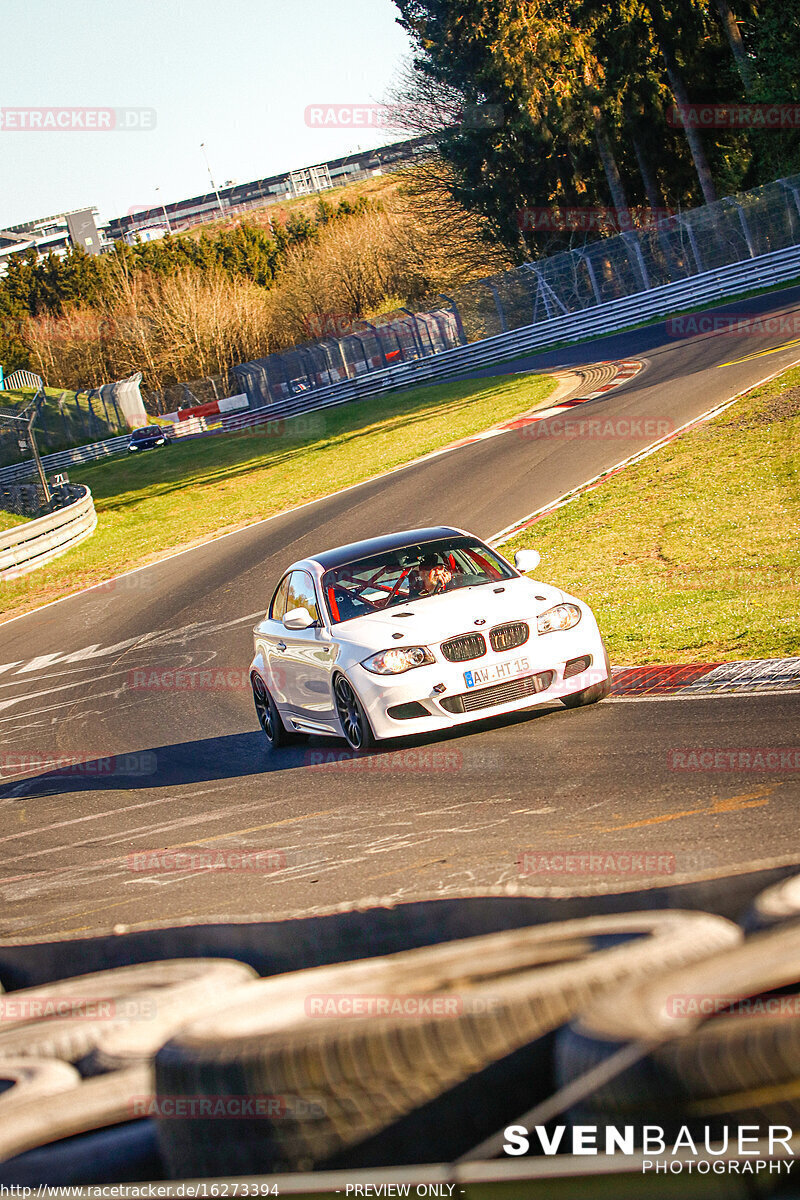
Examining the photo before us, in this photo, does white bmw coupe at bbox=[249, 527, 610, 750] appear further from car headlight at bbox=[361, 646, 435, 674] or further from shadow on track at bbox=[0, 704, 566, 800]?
shadow on track at bbox=[0, 704, 566, 800]

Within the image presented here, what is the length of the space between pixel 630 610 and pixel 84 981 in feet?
29.1

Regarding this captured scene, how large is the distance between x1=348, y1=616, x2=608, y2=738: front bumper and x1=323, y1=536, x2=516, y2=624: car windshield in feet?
3.63

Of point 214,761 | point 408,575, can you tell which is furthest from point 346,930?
point 214,761

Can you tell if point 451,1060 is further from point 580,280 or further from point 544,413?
point 580,280

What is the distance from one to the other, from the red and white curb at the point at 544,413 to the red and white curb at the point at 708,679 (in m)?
19.0

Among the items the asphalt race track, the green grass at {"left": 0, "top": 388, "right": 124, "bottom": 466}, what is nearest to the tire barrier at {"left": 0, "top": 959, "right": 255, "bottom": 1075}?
the asphalt race track

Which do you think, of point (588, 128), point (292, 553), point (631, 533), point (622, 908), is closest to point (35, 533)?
point (292, 553)

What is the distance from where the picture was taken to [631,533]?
1623 centimetres

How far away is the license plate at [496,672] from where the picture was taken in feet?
27.3

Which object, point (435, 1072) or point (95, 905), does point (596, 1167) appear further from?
point (95, 905)

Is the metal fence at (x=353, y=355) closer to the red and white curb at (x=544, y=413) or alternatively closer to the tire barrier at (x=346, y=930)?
the red and white curb at (x=544, y=413)

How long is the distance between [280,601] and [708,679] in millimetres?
4035

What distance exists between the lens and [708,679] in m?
8.86

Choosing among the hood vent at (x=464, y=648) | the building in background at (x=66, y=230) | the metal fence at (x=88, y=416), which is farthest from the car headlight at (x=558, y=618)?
the building in background at (x=66, y=230)
